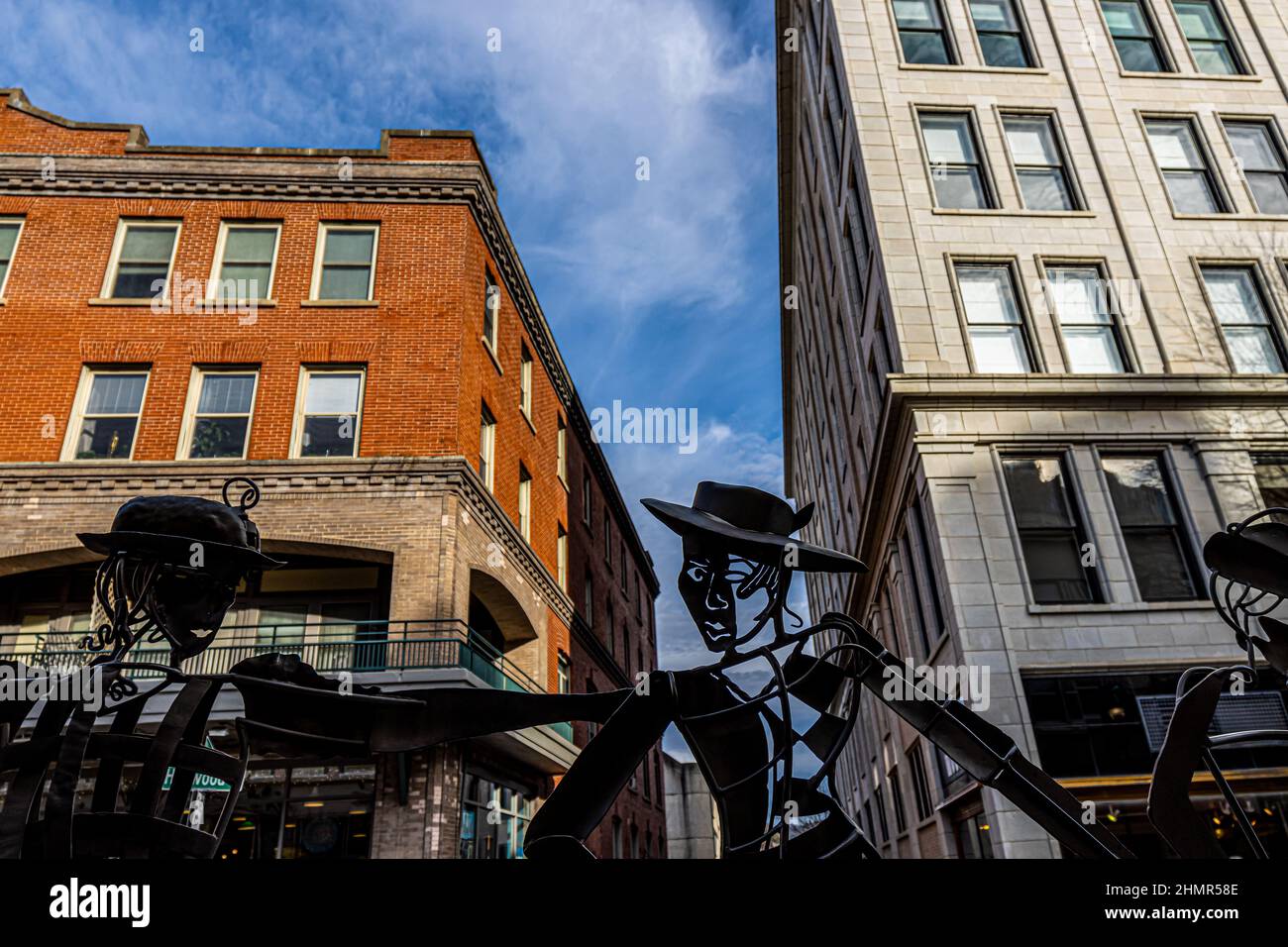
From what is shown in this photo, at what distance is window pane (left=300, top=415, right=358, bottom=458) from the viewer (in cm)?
1888

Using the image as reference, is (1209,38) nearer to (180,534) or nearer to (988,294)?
(988,294)

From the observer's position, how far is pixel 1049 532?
605 inches

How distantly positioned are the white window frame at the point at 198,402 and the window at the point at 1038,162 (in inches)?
747

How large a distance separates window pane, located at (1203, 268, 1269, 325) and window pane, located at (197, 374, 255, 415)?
22.1m

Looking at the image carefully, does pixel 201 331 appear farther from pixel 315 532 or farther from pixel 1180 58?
pixel 1180 58

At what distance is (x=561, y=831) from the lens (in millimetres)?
2490

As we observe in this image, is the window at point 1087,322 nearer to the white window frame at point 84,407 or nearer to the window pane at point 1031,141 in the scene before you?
the window pane at point 1031,141

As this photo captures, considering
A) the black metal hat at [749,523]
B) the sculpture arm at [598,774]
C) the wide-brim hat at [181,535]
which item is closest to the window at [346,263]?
the wide-brim hat at [181,535]

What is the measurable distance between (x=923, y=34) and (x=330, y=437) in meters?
18.9

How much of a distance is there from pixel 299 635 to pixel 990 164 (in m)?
19.0

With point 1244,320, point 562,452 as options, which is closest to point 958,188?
point 1244,320

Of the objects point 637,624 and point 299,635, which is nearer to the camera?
point 299,635

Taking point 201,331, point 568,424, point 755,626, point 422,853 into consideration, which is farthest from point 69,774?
point 568,424
